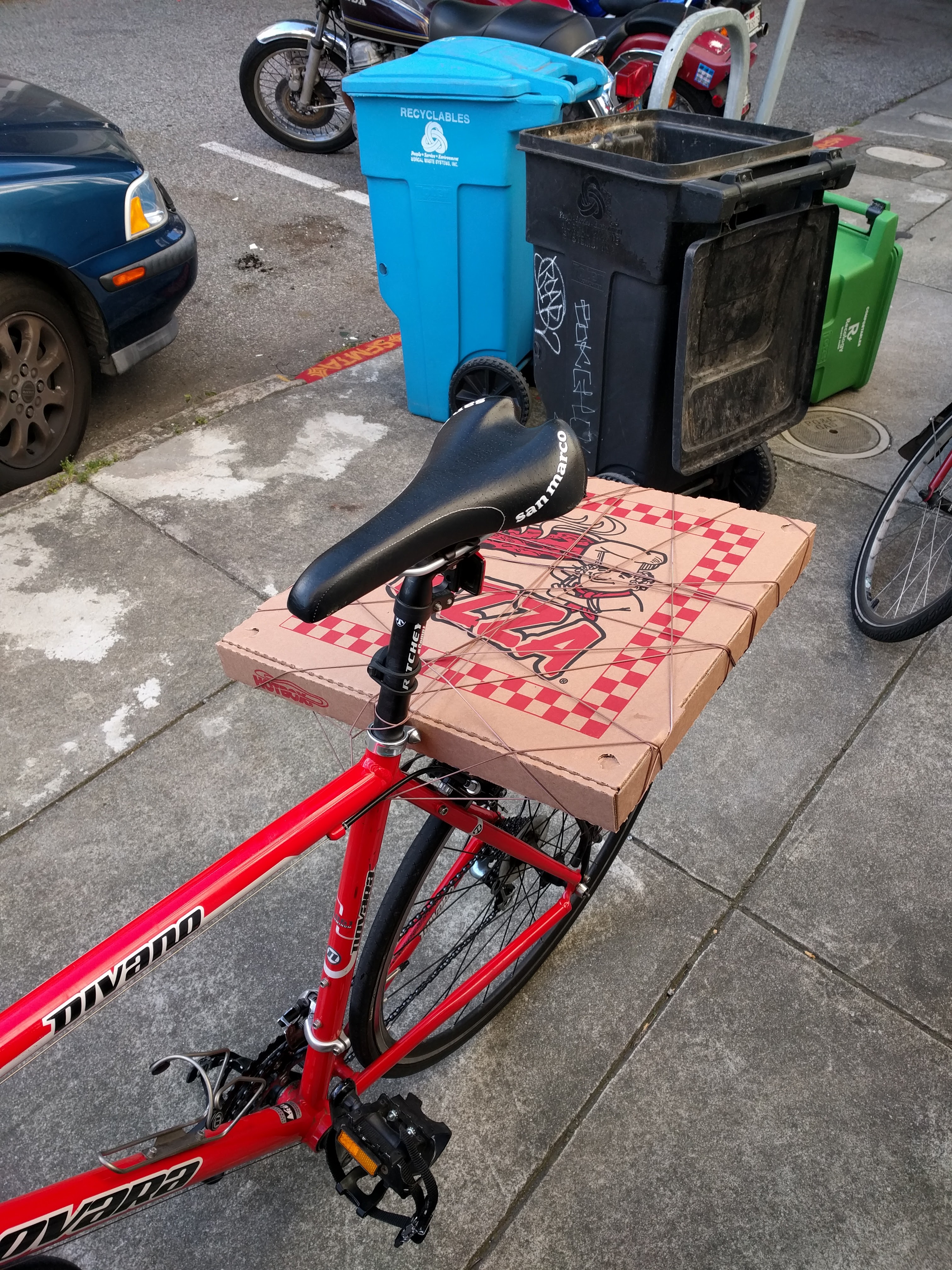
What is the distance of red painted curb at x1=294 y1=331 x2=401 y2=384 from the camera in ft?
15.5

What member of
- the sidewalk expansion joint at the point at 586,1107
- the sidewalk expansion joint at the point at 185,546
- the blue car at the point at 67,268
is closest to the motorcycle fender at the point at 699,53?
the blue car at the point at 67,268

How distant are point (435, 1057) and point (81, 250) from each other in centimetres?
329

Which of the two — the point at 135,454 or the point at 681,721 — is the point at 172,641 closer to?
the point at 135,454

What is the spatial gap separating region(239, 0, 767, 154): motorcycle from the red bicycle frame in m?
5.31

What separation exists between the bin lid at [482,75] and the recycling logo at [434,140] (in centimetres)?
11

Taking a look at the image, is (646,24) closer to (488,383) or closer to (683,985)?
(488,383)

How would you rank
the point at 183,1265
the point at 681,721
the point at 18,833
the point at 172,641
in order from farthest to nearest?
the point at 172,641, the point at 18,833, the point at 183,1265, the point at 681,721

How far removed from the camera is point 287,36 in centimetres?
702

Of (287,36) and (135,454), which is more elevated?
(287,36)

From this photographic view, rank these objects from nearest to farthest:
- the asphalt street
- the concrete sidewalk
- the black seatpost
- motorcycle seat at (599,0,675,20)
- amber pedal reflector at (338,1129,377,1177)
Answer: the black seatpost → amber pedal reflector at (338,1129,377,1177) → the concrete sidewalk → the asphalt street → motorcycle seat at (599,0,675,20)

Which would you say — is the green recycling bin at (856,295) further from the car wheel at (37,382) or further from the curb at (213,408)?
the car wheel at (37,382)

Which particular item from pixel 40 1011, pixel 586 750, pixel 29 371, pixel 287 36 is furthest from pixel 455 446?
pixel 287 36

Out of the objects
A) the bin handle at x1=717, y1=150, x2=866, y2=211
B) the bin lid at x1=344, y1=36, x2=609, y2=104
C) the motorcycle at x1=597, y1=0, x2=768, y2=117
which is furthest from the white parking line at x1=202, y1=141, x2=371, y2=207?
the bin handle at x1=717, y1=150, x2=866, y2=211

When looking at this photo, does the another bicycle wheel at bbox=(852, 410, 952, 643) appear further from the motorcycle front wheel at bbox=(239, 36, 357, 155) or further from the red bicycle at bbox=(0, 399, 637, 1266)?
the motorcycle front wheel at bbox=(239, 36, 357, 155)
